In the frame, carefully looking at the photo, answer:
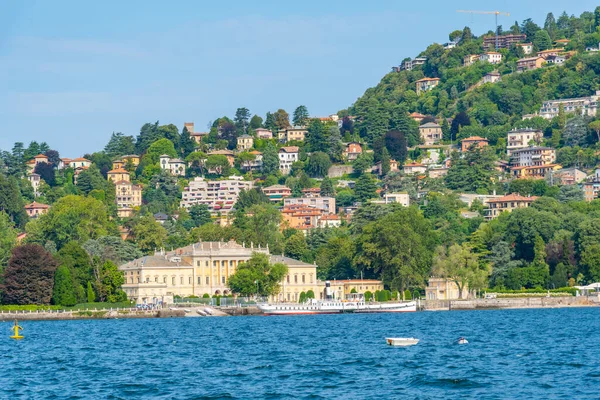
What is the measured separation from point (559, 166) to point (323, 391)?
416ft

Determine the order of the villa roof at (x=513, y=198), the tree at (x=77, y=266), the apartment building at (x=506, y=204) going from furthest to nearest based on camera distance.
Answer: the villa roof at (x=513, y=198)
the apartment building at (x=506, y=204)
the tree at (x=77, y=266)

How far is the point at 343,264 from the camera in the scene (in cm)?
11256

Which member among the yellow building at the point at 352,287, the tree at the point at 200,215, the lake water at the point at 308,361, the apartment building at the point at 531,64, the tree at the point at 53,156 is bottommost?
the lake water at the point at 308,361

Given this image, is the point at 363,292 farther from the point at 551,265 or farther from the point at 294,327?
the point at 294,327

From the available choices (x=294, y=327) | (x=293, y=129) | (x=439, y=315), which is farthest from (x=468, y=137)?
(x=294, y=327)

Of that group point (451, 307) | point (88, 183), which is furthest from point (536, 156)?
point (451, 307)

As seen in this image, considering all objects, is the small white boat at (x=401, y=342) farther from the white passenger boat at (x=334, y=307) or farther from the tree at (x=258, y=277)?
the tree at (x=258, y=277)

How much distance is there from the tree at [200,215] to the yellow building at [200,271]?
4187 cm

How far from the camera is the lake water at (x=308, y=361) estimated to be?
39.3 m

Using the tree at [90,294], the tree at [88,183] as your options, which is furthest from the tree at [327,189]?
the tree at [90,294]

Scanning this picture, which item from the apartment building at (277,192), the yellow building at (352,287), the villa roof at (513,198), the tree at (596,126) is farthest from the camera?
the apartment building at (277,192)

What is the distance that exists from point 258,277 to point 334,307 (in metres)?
6.89

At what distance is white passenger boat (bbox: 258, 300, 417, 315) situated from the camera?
96.1 metres

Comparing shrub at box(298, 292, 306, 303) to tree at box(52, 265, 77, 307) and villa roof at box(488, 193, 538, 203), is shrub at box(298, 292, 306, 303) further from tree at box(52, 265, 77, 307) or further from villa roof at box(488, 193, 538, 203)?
villa roof at box(488, 193, 538, 203)
